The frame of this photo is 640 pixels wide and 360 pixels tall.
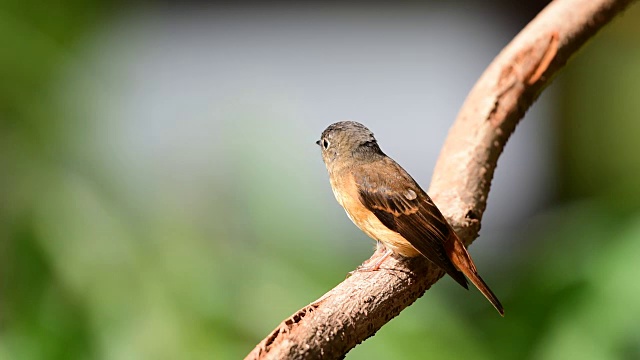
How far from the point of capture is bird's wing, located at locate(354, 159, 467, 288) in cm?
159

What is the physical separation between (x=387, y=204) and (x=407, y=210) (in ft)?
0.17

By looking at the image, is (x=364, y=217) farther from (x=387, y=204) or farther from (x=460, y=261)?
(x=460, y=261)

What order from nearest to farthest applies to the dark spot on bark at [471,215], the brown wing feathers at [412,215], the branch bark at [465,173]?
the branch bark at [465,173] → the brown wing feathers at [412,215] → the dark spot on bark at [471,215]

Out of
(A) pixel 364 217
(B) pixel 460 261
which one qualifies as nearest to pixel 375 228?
(A) pixel 364 217

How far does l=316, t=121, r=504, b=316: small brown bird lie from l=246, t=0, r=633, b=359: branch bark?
2.1 inches

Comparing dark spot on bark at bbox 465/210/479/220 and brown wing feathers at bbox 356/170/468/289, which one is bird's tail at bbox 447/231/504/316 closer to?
brown wing feathers at bbox 356/170/468/289

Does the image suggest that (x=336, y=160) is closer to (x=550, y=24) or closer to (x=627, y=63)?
(x=550, y=24)

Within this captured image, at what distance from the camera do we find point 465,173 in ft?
6.03

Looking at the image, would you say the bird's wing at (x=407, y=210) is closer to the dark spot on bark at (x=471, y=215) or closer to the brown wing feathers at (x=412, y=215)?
the brown wing feathers at (x=412, y=215)

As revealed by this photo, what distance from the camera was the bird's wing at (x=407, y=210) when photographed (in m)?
1.59

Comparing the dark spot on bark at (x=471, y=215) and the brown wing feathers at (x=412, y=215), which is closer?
the brown wing feathers at (x=412, y=215)

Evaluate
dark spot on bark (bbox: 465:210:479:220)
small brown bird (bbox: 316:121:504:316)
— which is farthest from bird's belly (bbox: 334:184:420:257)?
dark spot on bark (bbox: 465:210:479:220)

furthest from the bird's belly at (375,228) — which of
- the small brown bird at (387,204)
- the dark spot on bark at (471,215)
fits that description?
the dark spot on bark at (471,215)

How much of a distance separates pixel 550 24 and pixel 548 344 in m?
0.81
